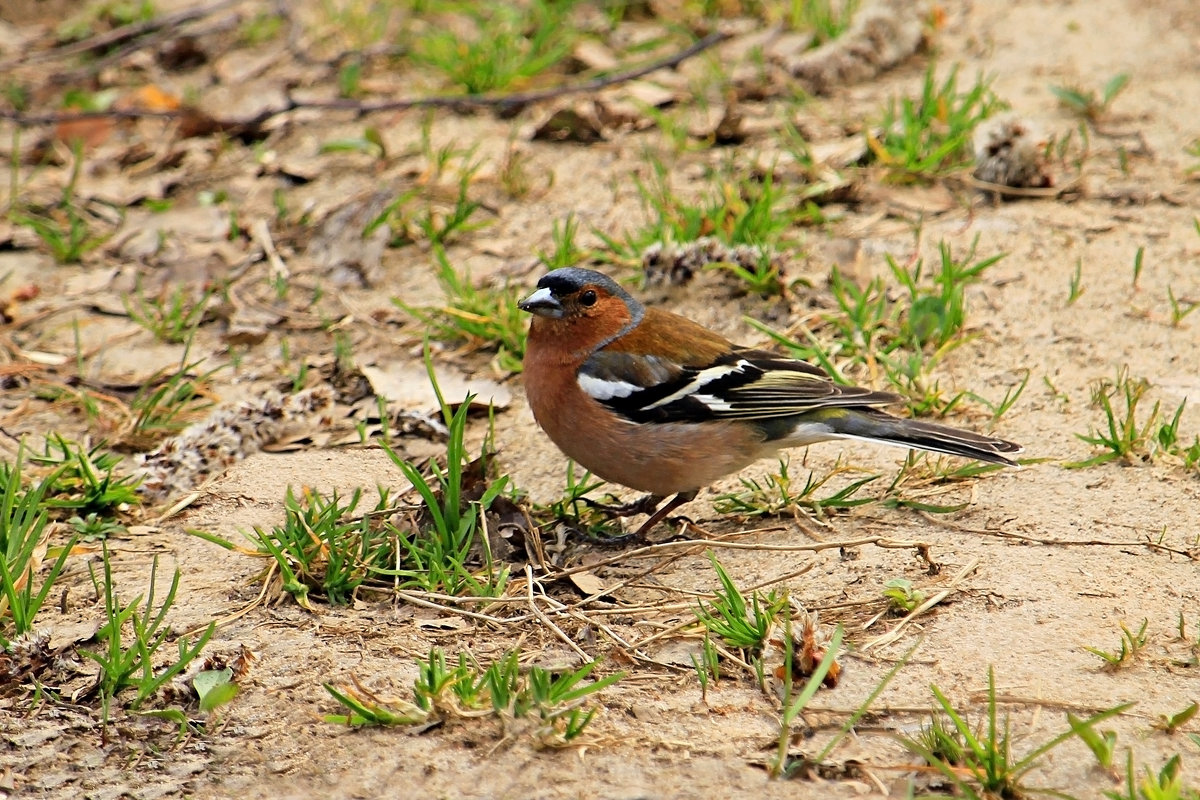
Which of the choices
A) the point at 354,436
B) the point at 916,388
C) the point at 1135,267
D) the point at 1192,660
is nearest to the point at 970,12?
the point at 1135,267

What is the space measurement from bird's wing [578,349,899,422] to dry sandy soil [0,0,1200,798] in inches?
14.7

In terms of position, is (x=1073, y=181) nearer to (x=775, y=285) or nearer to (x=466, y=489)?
(x=775, y=285)

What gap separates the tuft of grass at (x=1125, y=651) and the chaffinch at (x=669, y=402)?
0.83m

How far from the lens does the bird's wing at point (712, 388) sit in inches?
164

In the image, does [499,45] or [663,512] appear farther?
[499,45]

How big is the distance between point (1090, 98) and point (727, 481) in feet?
10.9

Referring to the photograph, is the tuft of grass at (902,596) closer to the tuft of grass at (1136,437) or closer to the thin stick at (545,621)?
the thin stick at (545,621)

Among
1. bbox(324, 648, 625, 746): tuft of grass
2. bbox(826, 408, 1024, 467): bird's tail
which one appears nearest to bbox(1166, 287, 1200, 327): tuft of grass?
bbox(826, 408, 1024, 467): bird's tail

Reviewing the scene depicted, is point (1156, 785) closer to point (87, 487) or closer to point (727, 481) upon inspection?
point (727, 481)

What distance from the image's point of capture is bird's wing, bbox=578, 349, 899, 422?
4.17m

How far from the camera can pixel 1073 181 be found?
5.91 m

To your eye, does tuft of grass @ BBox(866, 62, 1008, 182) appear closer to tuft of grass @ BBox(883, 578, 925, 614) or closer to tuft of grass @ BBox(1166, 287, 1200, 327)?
tuft of grass @ BBox(1166, 287, 1200, 327)

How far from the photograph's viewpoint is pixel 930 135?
20.2 feet

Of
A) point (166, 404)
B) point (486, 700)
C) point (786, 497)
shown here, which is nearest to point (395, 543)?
point (486, 700)
